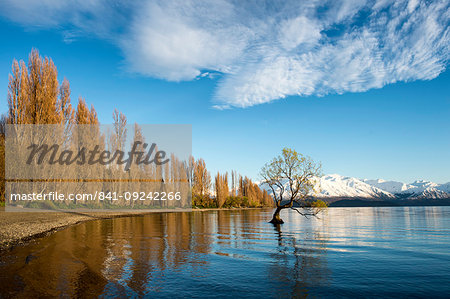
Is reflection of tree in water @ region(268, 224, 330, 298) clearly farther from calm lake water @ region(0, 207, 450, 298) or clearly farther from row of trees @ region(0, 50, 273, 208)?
row of trees @ region(0, 50, 273, 208)

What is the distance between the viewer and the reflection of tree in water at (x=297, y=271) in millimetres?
7908

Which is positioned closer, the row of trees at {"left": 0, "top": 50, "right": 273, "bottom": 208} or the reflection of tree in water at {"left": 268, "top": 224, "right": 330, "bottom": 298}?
the reflection of tree in water at {"left": 268, "top": 224, "right": 330, "bottom": 298}

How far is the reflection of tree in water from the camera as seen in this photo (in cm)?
791

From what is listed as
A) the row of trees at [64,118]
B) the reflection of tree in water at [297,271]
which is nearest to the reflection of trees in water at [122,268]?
the reflection of tree in water at [297,271]

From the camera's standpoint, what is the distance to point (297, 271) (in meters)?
9.99

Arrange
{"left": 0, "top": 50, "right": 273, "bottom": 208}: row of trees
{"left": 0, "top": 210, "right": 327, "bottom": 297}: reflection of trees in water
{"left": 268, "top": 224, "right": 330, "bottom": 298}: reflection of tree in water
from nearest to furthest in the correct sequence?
{"left": 0, "top": 210, "right": 327, "bottom": 297}: reflection of trees in water
{"left": 268, "top": 224, "right": 330, "bottom": 298}: reflection of tree in water
{"left": 0, "top": 50, "right": 273, "bottom": 208}: row of trees

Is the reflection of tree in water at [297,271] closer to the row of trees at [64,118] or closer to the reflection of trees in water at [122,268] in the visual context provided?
the reflection of trees in water at [122,268]

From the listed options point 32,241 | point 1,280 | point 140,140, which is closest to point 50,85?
point 140,140

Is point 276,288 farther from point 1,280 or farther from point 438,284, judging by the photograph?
point 1,280

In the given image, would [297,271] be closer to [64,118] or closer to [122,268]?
[122,268]

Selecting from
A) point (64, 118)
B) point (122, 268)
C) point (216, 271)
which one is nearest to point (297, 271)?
point (216, 271)

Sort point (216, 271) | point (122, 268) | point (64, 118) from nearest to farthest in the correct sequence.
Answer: point (122, 268) < point (216, 271) < point (64, 118)

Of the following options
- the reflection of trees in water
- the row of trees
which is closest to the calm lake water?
the reflection of trees in water

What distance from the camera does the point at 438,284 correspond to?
875 cm
